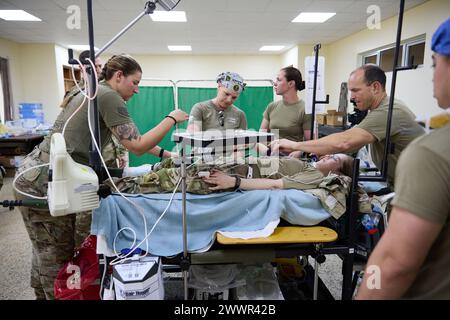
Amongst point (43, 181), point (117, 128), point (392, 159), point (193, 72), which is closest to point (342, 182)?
point (392, 159)

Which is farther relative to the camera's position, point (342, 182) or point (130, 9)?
point (130, 9)

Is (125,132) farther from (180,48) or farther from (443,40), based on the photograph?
(180,48)

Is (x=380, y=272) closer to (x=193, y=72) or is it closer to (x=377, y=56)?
(x=377, y=56)

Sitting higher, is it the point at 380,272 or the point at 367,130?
the point at 367,130

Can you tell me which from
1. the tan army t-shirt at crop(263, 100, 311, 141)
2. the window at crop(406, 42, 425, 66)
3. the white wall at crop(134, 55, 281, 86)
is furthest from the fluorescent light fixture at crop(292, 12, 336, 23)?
the white wall at crop(134, 55, 281, 86)

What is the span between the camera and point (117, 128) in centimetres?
133

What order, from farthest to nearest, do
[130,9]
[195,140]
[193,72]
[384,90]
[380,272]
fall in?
[193,72], [130,9], [384,90], [195,140], [380,272]

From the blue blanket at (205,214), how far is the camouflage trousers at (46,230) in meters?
0.22

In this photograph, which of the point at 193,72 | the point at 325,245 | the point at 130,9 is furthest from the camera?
the point at 193,72

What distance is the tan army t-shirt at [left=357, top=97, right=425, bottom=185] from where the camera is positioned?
1.33 meters

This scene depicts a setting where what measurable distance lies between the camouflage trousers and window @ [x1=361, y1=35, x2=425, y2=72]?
10.5 ft

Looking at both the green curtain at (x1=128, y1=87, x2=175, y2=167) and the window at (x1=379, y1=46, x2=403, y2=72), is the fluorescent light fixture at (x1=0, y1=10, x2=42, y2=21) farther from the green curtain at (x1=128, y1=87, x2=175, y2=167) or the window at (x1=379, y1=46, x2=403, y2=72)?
the window at (x1=379, y1=46, x2=403, y2=72)

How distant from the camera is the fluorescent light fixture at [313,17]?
14.5 ft
